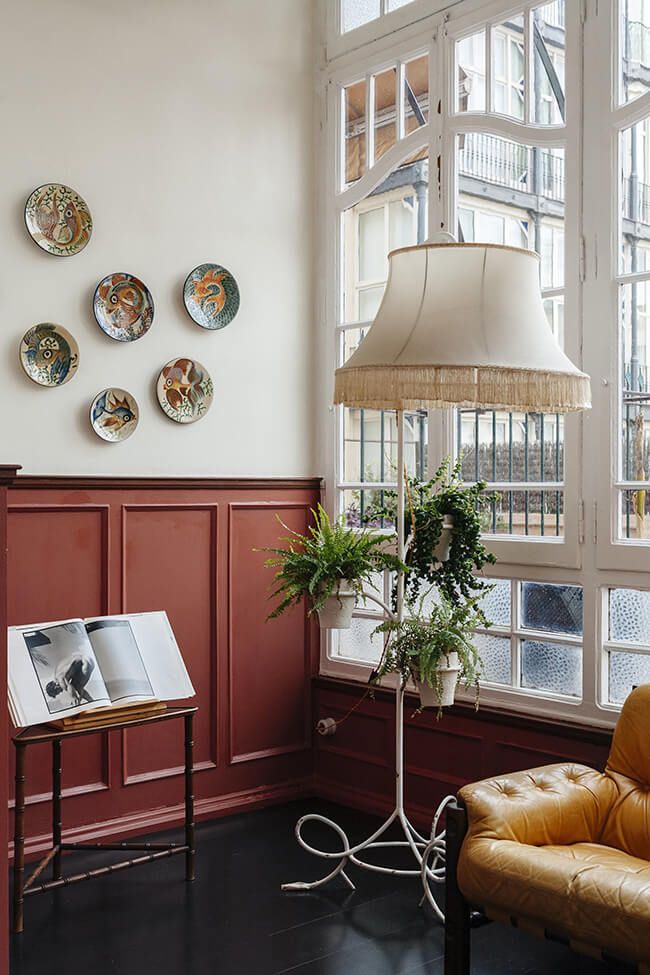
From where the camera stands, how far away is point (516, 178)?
4.00 meters

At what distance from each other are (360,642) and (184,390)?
1412 millimetres

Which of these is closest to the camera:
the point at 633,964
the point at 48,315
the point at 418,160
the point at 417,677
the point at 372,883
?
the point at 633,964

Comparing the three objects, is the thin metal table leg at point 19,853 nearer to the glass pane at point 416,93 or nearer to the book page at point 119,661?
the book page at point 119,661

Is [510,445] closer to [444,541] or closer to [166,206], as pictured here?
[444,541]

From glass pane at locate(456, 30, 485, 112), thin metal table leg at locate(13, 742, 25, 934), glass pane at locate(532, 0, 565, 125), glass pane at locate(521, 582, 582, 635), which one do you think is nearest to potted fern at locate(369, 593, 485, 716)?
glass pane at locate(521, 582, 582, 635)

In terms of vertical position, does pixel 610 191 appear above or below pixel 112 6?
below

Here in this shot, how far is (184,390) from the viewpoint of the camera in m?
4.38

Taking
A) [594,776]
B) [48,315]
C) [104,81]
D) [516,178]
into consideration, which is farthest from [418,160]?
[594,776]

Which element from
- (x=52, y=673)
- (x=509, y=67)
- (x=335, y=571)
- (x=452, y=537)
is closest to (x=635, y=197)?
(x=509, y=67)

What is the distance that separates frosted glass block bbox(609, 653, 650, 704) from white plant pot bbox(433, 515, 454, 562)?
28.2 inches

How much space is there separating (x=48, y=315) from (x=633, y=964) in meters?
3.01

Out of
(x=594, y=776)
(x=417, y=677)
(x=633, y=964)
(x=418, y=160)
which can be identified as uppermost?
(x=418, y=160)

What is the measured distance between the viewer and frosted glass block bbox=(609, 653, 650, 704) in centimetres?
360

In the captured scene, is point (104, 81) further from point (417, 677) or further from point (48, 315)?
point (417, 677)
